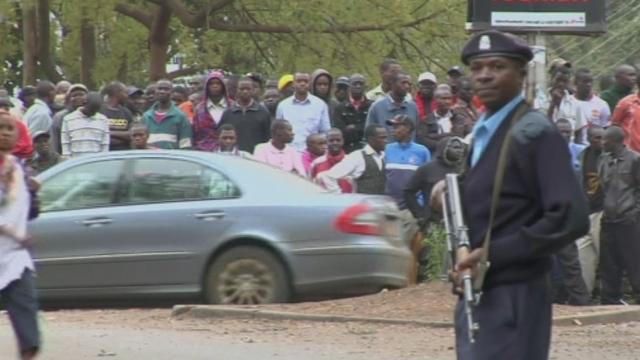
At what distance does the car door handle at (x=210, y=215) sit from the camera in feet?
44.1

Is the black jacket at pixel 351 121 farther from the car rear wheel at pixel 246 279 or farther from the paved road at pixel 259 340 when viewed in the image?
the paved road at pixel 259 340

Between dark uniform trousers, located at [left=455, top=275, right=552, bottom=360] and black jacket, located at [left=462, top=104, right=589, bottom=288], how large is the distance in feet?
0.14

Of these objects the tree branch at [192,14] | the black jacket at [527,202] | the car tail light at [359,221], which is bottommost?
the car tail light at [359,221]

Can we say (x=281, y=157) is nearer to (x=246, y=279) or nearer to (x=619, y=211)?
(x=246, y=279)

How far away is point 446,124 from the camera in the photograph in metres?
17.2

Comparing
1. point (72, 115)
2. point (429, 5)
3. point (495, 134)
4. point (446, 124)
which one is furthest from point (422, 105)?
point (495, 134)

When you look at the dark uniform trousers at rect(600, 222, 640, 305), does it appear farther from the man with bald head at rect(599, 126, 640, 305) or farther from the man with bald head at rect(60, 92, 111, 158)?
the man with bald head at rect(60, 92, 111, 158)

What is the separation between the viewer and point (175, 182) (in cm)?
1372

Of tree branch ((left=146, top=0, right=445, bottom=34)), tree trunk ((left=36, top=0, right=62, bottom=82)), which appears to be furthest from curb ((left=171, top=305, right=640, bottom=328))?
tree trunk ((left=36, top=0, right=62, bottom=82))

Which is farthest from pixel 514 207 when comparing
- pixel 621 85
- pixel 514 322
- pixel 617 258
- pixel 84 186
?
pixel 621 85

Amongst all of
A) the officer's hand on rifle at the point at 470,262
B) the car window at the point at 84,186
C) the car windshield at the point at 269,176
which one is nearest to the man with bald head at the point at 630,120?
the car windshield at the point at 269,176

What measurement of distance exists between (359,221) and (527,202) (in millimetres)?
7714

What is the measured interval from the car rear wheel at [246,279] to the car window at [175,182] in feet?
1.79

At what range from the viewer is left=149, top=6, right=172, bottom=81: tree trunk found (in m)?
29.4
